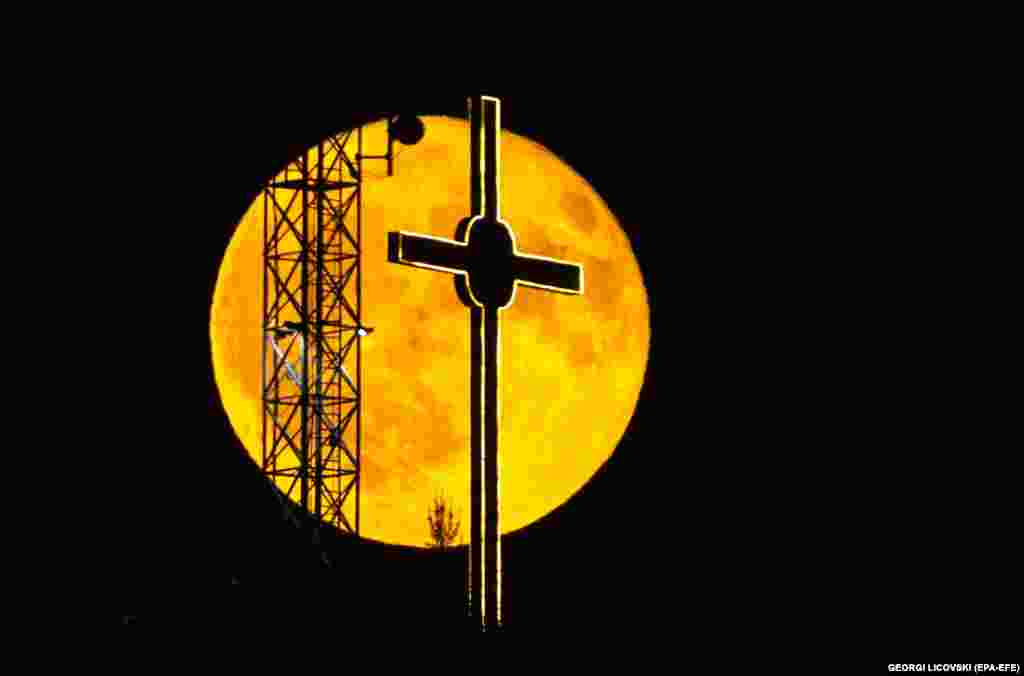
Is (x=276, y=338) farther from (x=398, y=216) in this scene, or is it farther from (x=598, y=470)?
(x=598, y=470)

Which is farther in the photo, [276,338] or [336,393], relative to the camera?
[336,393]

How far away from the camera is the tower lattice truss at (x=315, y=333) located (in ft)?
66.1

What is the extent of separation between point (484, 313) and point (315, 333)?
4220 mm

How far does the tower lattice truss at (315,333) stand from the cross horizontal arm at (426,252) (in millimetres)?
3696

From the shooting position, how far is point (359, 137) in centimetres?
2019

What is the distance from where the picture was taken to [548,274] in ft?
56.3

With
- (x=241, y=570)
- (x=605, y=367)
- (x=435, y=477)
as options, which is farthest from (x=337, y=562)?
(x=605, y=367)

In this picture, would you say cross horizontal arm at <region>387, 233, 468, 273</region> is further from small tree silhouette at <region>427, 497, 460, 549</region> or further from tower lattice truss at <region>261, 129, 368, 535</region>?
A: small tree silhouette at <region>427, 497, 460, 549</region>

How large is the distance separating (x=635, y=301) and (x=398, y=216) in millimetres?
2926

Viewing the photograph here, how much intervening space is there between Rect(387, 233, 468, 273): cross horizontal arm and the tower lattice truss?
3.70m

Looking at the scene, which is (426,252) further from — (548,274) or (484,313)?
(548,274)

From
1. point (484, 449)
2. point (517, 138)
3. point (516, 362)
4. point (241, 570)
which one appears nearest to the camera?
point (484, 449)

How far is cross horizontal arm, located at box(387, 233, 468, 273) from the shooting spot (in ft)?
51.4

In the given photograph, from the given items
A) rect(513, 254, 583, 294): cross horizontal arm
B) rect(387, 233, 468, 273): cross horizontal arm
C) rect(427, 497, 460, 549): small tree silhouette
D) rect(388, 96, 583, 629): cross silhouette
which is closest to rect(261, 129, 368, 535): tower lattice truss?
rect(427, 497, 460, 549): small tree silhouette
